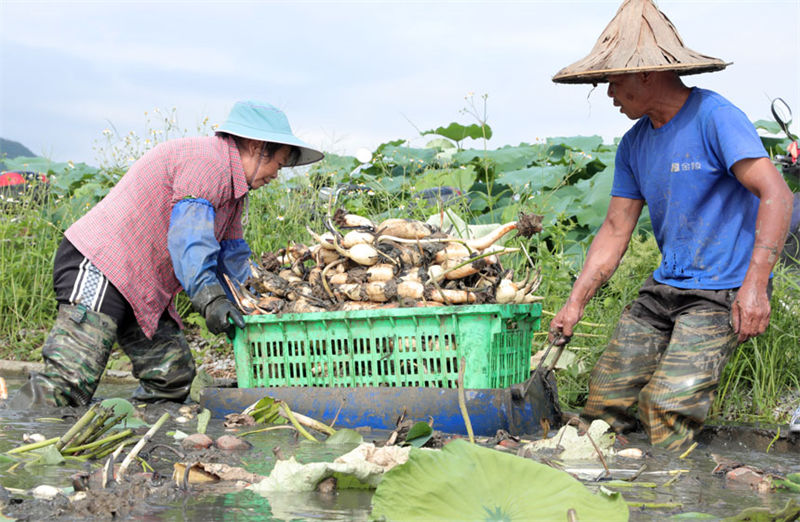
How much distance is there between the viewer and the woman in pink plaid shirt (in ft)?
13.9

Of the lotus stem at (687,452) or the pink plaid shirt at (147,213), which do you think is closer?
the lotus stem at (687,452)

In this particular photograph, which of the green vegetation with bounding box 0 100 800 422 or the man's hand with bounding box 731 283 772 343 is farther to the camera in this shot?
the green vegetation with bounding box 0 100 800 422

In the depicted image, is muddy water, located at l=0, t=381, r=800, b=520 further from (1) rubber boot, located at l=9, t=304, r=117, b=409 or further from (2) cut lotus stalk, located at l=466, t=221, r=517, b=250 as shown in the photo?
(2) cut lotus stalk, located at l=466, t=221, r=517, b=250

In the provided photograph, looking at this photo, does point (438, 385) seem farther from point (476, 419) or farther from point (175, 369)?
point (175, 369)

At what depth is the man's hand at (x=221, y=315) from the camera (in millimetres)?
4047

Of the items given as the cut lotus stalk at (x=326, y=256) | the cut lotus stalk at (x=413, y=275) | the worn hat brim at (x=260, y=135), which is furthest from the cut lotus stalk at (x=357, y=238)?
the worn hat brim at (x=260, y=135)

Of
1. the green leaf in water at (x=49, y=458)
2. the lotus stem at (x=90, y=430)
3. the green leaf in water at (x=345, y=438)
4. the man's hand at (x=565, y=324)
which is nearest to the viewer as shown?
the green leaf in water at (x=49, y=458)

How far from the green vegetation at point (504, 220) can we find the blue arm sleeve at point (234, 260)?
2.09ft

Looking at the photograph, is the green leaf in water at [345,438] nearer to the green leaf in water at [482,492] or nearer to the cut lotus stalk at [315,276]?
the cut lotus stalk at [315,276]

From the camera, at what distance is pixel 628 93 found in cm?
394

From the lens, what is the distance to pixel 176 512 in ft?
7.80

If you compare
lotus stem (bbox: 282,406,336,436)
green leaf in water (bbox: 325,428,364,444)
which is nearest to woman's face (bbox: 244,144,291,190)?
lotus stem (bbox: 282,406,336,436)

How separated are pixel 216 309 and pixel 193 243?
0.36 m

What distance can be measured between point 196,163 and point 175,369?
1378 millimetres
